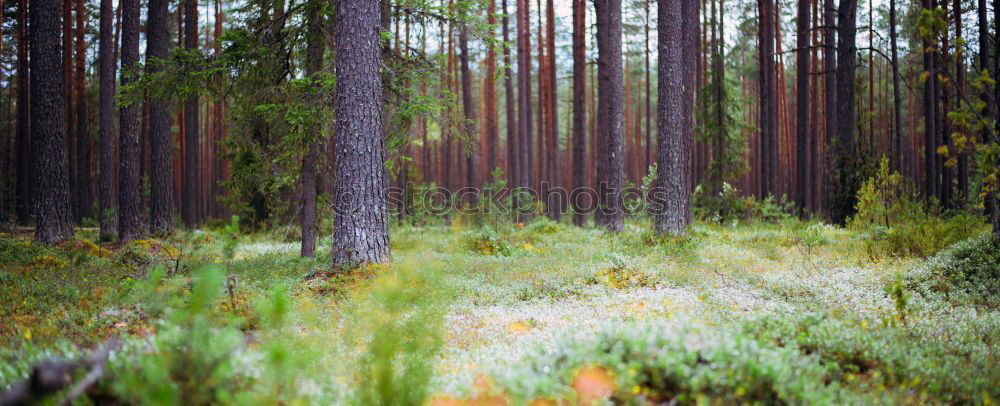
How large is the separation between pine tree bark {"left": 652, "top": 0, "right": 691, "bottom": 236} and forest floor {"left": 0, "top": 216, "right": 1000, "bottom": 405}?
117cm

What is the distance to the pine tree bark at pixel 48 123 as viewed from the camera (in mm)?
12328

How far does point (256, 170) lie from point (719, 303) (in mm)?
8600

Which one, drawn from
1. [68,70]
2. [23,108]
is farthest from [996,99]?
[23,108]

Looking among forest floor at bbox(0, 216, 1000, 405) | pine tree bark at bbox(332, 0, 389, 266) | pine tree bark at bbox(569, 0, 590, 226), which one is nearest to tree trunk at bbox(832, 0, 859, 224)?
forest floor at bbox(0, 216, 1000, 405)

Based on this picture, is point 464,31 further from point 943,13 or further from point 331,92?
point 943,13

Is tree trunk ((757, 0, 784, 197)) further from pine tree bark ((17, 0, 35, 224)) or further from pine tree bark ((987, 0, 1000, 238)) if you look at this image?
pine tree bark ((17, 0, 35, 224))

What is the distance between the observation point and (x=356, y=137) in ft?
26.8

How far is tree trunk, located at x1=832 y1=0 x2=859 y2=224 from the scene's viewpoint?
14.9 metres

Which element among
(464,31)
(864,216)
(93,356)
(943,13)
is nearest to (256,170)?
(464,31)

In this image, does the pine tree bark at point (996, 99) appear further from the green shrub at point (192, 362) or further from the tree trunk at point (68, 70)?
the tree trunk at point (68, 70)

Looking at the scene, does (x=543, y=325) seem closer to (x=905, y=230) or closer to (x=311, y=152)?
(x=311, y=152)

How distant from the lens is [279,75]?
1065 cm

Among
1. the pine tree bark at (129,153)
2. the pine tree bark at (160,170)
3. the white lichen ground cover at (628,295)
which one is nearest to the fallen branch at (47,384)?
the white lichen ground cover at (628,295)

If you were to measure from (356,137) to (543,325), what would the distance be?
14.1ft
